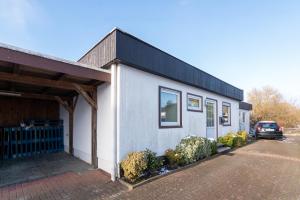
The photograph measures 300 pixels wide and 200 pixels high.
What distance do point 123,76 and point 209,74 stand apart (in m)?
6.48

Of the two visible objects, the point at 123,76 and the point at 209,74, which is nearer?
the point at 123,76

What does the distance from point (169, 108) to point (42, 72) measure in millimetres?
4549

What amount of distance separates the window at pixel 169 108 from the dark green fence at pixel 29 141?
521 cm

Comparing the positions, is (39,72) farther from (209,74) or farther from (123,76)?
(209,74)

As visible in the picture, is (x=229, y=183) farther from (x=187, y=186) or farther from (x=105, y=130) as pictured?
(x=105, y=130)

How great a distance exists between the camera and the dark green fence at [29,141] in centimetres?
802

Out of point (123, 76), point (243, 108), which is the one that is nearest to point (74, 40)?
point (123, 76)

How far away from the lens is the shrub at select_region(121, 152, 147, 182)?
5199 mm

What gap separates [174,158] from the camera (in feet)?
22.4

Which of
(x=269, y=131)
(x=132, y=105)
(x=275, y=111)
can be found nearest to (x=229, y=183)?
(x=132, y=105)

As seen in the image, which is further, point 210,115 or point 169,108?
point 210,115

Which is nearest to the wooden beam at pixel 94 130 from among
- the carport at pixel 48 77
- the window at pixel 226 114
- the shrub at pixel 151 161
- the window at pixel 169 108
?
the carport at pixel 48 77

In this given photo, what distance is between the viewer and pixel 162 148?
23.7ft

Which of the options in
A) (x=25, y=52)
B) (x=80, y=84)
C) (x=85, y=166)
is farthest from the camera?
(x=85, y=166)
